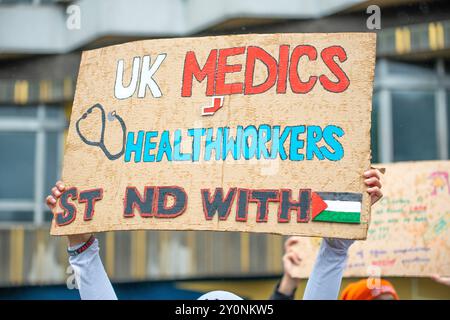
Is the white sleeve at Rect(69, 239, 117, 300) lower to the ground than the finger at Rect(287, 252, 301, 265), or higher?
lower

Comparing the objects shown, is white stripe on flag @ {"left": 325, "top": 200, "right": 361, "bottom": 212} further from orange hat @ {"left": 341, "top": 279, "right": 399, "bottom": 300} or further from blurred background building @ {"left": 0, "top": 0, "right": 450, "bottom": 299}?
blurred background building @ {"left": 0, "top": 0, "right": 450, "bottom": 299}

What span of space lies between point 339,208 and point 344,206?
0.01 m

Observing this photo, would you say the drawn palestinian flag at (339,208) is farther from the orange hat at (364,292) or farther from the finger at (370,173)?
the orange hat at (364,292)

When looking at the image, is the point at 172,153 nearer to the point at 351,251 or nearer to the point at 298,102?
the point at 298,102

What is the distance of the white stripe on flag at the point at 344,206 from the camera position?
252cm

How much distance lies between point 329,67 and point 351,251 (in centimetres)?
167

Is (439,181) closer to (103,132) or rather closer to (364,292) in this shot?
(364,292)

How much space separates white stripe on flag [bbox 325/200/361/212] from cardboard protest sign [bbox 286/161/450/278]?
1663 mm

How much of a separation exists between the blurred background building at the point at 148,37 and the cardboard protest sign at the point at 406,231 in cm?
260

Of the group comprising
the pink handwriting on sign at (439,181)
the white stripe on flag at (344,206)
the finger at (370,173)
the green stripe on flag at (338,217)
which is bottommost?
the green stripe on flag at (338,217)

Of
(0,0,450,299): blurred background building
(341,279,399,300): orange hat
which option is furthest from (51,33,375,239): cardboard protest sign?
(0,0,450,299): blurred background building

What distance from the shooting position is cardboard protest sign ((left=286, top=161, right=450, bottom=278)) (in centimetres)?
419

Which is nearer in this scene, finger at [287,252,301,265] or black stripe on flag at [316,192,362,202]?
black stripe on flag at [316,192,362,202]

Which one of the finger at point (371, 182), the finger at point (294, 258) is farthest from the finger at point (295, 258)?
the finger at point (371, 182)
